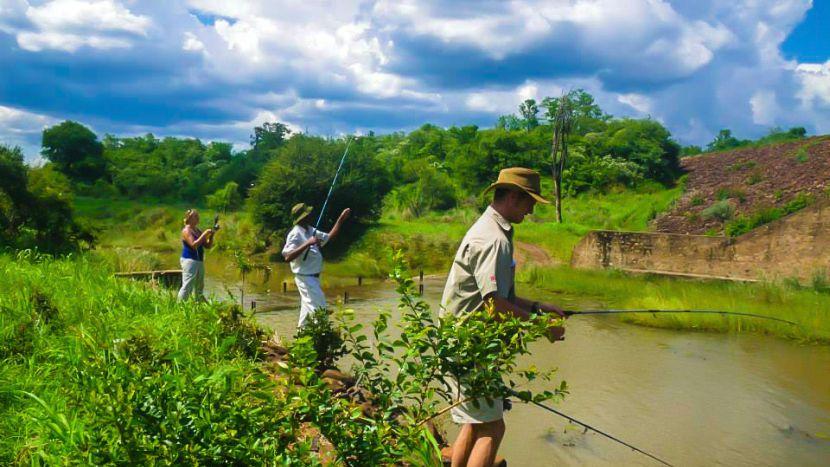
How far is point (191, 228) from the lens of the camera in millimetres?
8734

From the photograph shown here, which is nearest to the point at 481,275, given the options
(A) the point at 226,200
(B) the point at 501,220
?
(B) the point at 501,220

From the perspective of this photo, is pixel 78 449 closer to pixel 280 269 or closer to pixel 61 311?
pixel 61 311

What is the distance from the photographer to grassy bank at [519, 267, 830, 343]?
36.6ft

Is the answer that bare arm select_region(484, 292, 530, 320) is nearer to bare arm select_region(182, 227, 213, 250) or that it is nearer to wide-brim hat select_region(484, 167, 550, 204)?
wide-brim hat select_region(484, 167, 550, 204)

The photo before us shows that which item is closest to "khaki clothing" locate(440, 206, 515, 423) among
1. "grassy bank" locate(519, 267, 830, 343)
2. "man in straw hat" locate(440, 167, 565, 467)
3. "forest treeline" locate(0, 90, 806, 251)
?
"man in straw hat" locate(440, 167, 565, 467)

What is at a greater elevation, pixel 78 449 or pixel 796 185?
pixel 796 185

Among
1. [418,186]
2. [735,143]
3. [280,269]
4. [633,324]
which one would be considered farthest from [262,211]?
[735,143]

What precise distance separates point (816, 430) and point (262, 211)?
24000 mm

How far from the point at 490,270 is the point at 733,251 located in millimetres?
14287

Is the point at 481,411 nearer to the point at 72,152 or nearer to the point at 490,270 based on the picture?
the point at 490,270

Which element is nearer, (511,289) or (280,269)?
(511,289)

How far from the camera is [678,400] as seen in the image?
309 inches

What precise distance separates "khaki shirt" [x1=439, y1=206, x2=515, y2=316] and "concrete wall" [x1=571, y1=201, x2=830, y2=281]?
1326 cm

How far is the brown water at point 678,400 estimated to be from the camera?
6078mm
